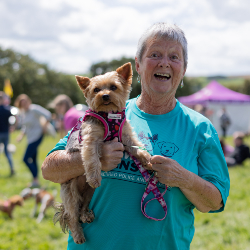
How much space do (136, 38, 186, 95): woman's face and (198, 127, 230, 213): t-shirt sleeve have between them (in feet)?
1.67

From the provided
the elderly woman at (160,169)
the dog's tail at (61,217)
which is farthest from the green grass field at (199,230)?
the elderly woman at (160,169)

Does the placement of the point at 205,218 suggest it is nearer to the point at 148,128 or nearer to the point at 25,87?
the point at 148,128

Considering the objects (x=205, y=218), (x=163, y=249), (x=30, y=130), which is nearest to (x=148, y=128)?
(x=163, y=249)

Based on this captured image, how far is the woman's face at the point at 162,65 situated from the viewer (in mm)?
2047

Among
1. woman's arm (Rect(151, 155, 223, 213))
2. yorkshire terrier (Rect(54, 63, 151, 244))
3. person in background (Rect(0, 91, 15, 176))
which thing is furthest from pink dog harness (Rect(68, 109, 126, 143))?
person in background (Rect(0, 91, 15, 176))

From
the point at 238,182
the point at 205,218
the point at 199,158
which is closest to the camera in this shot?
the point at 199,158

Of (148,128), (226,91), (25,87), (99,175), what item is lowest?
(25,87)

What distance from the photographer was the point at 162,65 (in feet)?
6.68

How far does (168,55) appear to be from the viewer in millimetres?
2061

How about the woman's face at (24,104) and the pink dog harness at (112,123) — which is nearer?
the pink dog harness at (112,123)

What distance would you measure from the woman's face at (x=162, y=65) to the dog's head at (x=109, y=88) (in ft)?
0.81

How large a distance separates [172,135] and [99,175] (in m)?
0.63

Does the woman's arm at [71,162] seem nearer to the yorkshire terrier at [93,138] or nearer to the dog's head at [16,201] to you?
the yorkshire terrier at [93,138]

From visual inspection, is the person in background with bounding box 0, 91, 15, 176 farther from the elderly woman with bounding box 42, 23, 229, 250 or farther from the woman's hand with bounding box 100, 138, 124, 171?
the woman's hand with bounding box 100, 138, 124, 171
